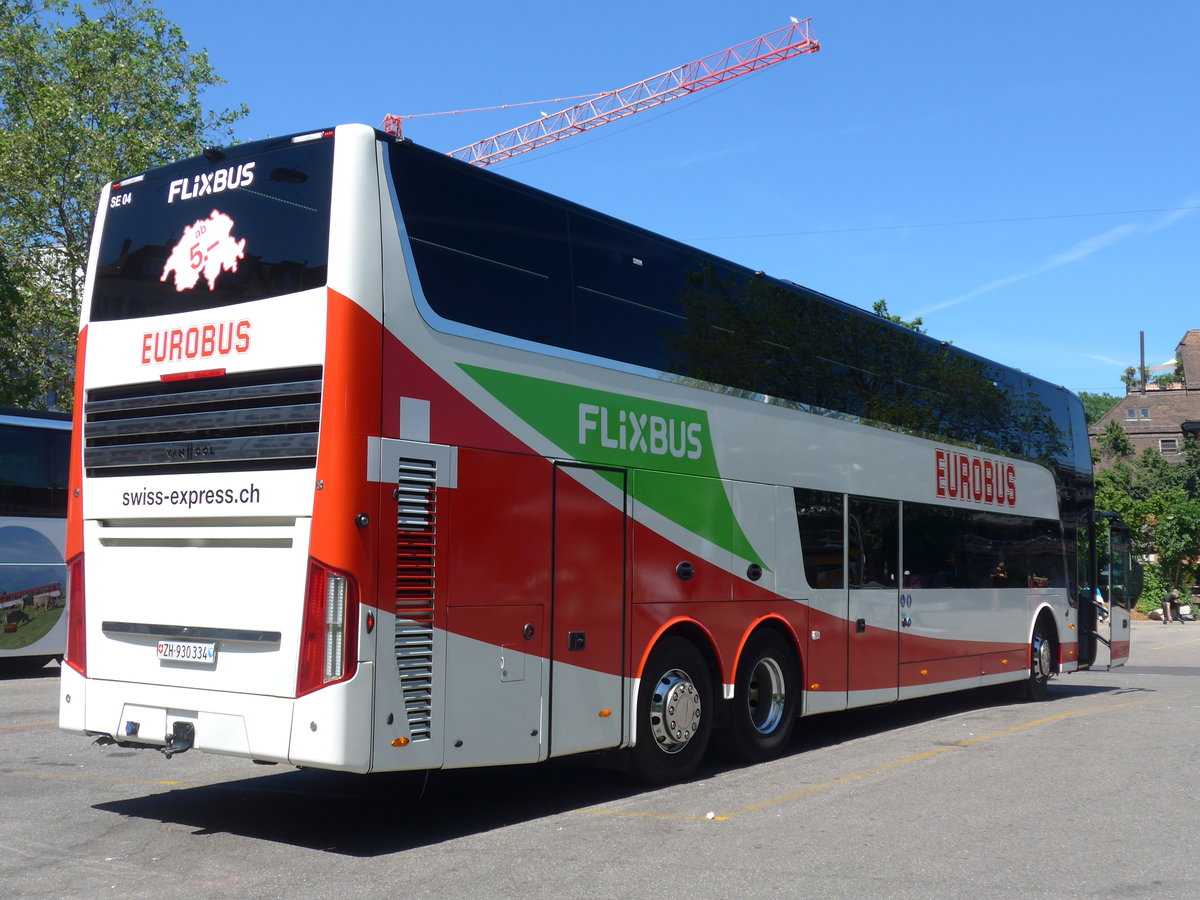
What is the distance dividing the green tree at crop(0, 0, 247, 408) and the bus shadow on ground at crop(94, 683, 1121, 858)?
25.7m

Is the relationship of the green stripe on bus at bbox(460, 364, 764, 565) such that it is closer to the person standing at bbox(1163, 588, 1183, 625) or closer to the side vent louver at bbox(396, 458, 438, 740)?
the side vent louver at bbox(396, 458, 438, 740)

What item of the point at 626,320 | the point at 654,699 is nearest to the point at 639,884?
the point at 654,699

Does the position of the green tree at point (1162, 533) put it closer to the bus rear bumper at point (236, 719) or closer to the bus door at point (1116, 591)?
the bus door at point (1116, 591)

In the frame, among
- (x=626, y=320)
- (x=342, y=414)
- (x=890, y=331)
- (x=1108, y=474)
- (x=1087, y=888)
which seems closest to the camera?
(x=1087, y=888)

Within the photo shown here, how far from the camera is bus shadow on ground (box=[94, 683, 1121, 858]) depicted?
284 inches

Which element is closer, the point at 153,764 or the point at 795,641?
the point at 153,764

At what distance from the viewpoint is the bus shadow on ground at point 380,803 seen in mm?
7215

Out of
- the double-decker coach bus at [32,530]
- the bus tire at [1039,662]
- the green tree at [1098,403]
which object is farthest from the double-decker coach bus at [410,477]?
the green tree at [1098,403]

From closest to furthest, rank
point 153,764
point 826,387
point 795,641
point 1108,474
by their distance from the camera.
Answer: point 153,764
point 795,641
point 826,387
point 1108,474

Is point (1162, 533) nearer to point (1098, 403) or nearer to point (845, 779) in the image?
point (845, 779)

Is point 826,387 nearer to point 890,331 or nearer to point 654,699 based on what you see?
point 890,331

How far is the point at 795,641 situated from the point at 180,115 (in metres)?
32.4

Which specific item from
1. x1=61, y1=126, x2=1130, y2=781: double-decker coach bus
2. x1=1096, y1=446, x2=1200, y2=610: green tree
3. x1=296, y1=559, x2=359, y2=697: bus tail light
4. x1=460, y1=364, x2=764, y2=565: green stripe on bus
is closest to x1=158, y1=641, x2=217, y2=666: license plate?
x1=61, y1=126, x2=1130, y2=781: double-decker coach bus

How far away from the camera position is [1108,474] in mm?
53375
